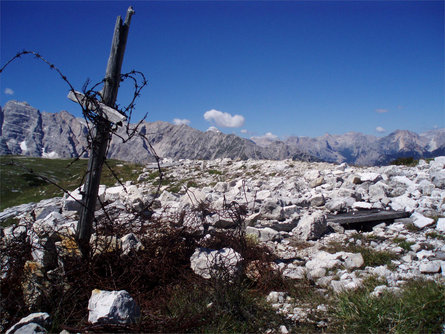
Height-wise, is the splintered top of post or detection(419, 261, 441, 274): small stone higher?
the splintered top of post

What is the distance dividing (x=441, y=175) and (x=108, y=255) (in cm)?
1152

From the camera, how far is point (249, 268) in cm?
512

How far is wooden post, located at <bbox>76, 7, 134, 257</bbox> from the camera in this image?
15.0 ft

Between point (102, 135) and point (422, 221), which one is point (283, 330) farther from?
point (422, 221)

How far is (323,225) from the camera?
7.58 metres

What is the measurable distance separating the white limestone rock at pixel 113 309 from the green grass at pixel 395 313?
98.7 inches

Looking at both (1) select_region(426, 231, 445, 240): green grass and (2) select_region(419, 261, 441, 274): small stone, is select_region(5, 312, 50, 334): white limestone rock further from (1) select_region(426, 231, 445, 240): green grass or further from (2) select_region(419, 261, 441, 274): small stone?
(1) select_region(426, 231, 445, 240): green grass

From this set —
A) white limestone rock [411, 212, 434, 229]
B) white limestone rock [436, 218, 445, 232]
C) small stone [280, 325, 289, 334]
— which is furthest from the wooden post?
white limestone rock [436, 218, 445, 232]

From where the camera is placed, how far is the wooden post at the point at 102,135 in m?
4.56

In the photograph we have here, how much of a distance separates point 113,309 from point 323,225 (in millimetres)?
5767

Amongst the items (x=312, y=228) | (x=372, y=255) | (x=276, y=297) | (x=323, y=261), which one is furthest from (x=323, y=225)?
(x=276, y=297)

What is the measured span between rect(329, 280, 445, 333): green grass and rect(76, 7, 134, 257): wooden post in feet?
13.0

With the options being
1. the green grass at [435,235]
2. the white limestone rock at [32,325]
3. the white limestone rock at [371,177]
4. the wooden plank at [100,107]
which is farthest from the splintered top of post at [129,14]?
the white limestone rock at [371,177]

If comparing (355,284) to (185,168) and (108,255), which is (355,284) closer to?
(108,255)
